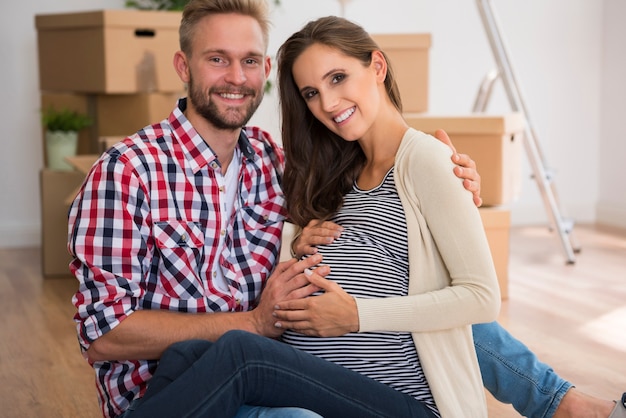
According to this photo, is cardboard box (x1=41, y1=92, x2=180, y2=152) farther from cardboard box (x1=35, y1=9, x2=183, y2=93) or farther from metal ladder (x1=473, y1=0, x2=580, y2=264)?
metal ladder (x1=473, y1=0, x2=580, y2=264)

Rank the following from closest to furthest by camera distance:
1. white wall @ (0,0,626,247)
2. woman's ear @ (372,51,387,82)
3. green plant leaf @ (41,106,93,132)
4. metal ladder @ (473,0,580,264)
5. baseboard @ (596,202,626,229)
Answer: woman's ear @ (372,51,387,82), metal ladder @ (473,0,580,264), green plant leaf @ (41,106,93,132), white wall @ (0,0,626,247), baseboard @ (596,202,626,229)

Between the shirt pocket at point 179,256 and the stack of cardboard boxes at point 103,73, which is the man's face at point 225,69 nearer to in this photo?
the shirt pocket at point 179,256

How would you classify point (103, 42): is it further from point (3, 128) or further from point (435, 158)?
point (435, 158)

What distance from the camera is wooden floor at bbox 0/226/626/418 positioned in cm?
248

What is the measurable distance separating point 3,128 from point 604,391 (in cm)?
335

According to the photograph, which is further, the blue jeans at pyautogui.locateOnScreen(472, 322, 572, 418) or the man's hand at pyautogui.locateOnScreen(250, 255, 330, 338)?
the blue jeans at pyautogui.locateOnScreen(472, 322, 572, 418)

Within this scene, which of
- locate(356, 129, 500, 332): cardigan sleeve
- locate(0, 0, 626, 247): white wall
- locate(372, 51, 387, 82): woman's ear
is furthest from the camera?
locate(0, 0, 626, 247): white wall

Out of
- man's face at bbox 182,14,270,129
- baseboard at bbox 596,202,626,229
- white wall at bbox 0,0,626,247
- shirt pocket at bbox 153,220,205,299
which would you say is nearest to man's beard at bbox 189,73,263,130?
man's face at bbox 182,14,270,129

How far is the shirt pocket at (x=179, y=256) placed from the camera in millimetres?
1728

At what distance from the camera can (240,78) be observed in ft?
6.06

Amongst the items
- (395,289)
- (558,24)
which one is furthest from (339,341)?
(558,24)

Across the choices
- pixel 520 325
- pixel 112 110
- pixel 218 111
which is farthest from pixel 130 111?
pixel 218 111

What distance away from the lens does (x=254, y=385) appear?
1548 millimetres

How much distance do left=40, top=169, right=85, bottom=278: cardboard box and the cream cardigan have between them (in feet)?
8.33
